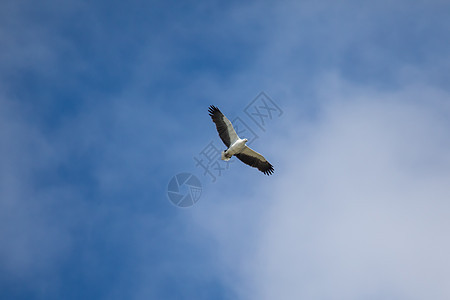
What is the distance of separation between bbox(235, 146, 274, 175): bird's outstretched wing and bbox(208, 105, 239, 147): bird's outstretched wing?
5.15 feet

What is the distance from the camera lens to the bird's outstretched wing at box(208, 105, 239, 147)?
41156mm

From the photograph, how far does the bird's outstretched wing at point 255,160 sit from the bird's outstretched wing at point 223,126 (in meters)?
1.57

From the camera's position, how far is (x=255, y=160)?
143ft

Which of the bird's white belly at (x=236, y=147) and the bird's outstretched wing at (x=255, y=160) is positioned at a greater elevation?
the bird's outstretched wing at (x=255, y=160)

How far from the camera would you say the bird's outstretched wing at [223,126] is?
135 feet

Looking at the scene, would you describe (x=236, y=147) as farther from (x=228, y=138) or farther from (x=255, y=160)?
(x=255, y=160)

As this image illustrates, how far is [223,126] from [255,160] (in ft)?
14.5

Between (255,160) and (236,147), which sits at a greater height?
(255,160)

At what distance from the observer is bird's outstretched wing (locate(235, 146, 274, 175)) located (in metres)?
42.7

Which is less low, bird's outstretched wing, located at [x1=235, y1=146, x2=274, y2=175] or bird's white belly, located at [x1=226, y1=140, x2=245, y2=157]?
bird's outstretched wing, located at [x1=235, y1=146, x2=274, y2=175]

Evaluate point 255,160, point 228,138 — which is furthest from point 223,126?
point 255,160

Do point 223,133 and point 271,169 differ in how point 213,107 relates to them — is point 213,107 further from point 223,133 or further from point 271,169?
point 271,169

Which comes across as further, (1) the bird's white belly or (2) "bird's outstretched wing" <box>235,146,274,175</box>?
(2) "bird's outstretched wing" <box>235,146,274,175</box>

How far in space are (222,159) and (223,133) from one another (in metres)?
2.07
